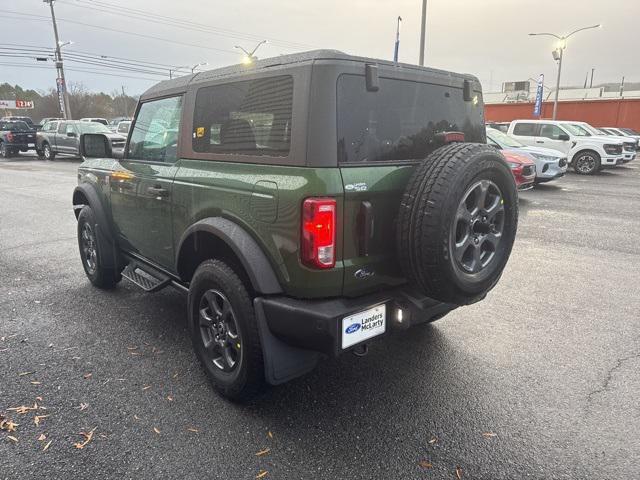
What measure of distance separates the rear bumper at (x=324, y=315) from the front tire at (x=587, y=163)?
54.4 feet

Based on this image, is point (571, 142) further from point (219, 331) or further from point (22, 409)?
point (22, 409)

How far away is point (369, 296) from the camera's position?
8.70ft

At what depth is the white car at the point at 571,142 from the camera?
1614 centimetres

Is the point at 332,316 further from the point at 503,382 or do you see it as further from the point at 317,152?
the point at 503,382

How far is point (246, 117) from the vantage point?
2.80 metres

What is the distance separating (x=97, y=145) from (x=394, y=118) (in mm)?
2953

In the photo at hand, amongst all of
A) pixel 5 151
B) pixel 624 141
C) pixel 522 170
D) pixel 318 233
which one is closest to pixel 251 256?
pixel 318 233

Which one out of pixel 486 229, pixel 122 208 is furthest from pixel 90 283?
pixel 486 229

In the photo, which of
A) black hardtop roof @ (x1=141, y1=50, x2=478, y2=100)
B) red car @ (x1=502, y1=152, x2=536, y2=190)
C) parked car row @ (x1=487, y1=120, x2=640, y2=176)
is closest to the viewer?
black hardtop roof @ (x1=141, y1=50, x2=478, y2=100)

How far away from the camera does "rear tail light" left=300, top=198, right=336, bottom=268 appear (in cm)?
232

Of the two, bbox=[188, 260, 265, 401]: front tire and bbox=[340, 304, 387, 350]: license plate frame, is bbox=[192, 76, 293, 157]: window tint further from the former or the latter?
bbox=[340, 304, 387, 350]: license plate frame

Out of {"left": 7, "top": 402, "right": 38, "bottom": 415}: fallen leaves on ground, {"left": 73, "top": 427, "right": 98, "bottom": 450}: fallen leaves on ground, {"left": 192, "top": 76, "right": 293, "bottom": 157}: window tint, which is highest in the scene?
{"left": 192, "top": 76, "right": 293, "bottom": 157}: window tint

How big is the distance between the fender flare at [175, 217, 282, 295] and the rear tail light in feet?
0.88

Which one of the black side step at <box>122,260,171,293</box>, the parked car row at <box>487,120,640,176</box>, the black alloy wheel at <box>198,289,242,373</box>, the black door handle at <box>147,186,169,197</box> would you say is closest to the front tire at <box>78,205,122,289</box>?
the black side step at <box>122,260,171,293</box>
